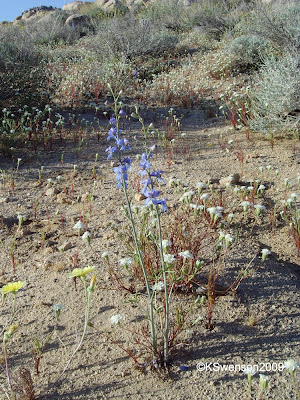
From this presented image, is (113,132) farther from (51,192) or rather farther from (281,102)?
(281,102)

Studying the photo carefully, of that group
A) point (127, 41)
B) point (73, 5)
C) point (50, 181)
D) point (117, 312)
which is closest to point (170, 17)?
point (127, 41)

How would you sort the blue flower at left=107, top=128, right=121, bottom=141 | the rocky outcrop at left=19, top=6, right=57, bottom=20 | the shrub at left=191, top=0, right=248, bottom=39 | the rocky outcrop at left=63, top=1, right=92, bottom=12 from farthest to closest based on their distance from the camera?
1. the rocky outcrop at left=63, top=1, right=92, bottom=12
2. the rocky outcrop at left=19, top=6, right=57, bottom=20
3. the shrub at left=191, top=0, right=248, bottom=39
4. the blue flower at left=107, top=128, right=121, bottom=141

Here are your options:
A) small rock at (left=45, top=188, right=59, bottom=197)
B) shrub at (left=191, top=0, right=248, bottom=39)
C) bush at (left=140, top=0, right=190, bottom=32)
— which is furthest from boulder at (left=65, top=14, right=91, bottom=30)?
small rock at (left=45, top=188, right=59, bottom=197)

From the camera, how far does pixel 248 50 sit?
911cm

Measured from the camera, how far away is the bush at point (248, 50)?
29.7 feet

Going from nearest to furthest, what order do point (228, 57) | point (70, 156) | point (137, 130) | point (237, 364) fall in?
1. point (237, 364)
2. point (70, 156)
3. point (137, 130)
4. point (228, 57)

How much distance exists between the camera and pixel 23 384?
6.37ft

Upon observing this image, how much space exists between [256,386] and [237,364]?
0.14 metres

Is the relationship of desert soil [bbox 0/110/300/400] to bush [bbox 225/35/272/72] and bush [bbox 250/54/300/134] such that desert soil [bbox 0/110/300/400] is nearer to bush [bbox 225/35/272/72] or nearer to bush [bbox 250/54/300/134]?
bush [bbox 250/54/300/134]

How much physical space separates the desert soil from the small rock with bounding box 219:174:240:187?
3.4 inches

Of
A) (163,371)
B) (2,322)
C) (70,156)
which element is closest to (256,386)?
(163,371)

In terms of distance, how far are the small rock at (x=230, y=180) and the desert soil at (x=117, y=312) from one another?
9 centimetres

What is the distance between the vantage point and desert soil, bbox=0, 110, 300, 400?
1995 millimetres

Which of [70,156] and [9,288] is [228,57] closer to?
[70,156]
